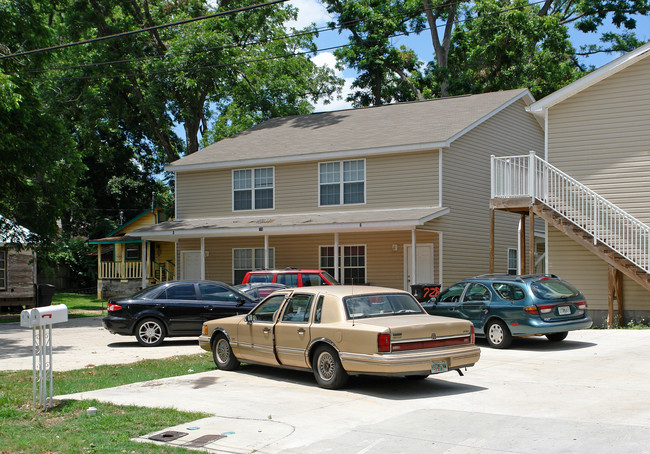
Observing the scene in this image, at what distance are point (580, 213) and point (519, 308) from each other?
21.7 feet

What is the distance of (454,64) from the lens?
41.7m

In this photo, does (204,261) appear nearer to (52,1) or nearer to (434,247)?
(434,247)

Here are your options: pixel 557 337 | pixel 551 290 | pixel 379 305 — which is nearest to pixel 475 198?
pixel 557 337

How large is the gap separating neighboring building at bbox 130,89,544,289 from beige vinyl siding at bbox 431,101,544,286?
5 centimetres

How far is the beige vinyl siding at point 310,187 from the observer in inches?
953

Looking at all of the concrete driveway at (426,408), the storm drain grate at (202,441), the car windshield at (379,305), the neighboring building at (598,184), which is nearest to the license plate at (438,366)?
the concrete driveway at (426,408)

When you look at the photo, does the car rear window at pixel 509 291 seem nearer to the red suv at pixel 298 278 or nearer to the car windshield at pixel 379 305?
the car windshield at pixel 379 305

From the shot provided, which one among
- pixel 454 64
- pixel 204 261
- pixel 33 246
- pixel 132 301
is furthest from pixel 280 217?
pixel 454 64

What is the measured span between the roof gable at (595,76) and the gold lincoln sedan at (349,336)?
1199cm

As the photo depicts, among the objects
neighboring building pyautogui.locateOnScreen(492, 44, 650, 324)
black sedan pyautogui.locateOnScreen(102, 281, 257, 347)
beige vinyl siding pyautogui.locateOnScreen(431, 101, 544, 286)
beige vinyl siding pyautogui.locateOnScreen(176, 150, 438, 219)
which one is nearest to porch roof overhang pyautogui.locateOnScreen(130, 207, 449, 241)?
beige vinyl siding pyautogui.locateOnScreen(176, 150, 438, 219)

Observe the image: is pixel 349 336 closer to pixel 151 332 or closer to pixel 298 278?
pixel 151 332

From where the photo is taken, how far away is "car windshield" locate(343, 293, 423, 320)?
10438mm

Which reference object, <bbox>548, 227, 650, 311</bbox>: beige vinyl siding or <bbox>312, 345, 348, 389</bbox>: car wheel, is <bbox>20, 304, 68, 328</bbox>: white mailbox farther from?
<bbox>548, 227, 650, 311</bbox>: beige vinyl siding

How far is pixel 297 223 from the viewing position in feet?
80.7
